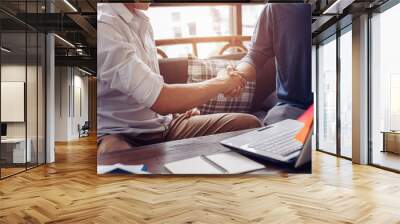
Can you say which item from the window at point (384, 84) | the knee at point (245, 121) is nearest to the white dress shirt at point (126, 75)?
the knee at point (245, 121)

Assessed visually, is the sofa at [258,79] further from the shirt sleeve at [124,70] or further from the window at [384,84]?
the window at [384,84]

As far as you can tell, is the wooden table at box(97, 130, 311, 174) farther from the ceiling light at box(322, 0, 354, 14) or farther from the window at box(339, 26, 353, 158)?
the window at box(339, 26, 353, 158)

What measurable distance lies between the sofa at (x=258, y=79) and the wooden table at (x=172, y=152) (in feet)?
1.68

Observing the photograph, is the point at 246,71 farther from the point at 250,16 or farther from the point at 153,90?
the point at 153,90

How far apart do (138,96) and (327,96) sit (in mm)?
5690

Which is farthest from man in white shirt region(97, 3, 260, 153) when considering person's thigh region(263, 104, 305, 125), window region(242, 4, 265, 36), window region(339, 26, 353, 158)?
window region(339, 26, 353, 158)

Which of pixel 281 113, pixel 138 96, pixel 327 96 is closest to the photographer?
pixel 138 96

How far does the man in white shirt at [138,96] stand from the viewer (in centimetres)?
575

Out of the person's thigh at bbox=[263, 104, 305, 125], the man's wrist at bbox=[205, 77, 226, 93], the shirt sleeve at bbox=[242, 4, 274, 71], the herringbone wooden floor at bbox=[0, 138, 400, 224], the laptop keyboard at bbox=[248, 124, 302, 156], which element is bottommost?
the herringbone wooden floor at bbox=[0, 138, 400, 224]

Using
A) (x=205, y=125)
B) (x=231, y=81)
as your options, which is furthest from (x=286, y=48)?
(x=205, y=125)

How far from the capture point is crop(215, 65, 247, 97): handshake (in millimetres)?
5867

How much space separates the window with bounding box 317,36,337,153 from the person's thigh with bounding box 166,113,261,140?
158 inches

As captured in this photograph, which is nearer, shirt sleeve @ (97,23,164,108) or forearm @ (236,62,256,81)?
shirt sleeve @ (97,23,164,108)

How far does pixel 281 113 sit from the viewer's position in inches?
231
